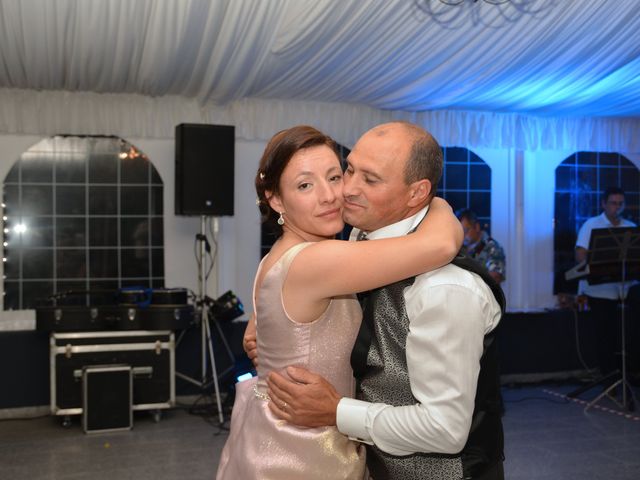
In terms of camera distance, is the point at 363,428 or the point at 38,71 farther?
the point at 38,71

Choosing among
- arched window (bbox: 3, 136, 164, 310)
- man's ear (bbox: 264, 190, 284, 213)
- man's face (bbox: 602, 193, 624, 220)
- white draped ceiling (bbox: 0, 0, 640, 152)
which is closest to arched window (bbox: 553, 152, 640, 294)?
white draped ceiling (bbox: 0, 0, 640, 152)

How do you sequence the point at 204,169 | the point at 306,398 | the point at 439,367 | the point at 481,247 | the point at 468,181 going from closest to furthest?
the point at 439,367 → the point at 306,398 → the point at 204,169 → the point at 481,247 → the point at 468,181

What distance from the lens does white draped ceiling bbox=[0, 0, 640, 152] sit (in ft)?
15.0

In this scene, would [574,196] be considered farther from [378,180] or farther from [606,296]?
[378,180]

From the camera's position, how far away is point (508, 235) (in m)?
7.22

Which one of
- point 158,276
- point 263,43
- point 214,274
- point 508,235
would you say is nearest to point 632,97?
point 508,235

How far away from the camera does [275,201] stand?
1.81m

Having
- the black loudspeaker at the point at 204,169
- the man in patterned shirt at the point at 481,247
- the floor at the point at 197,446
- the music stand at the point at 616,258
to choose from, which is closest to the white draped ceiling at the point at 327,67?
the black loudspeaker at the point at 204,169

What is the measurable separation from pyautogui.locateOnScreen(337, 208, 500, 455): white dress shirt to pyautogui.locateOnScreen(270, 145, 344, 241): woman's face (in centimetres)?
31

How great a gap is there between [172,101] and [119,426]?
2.69 meters

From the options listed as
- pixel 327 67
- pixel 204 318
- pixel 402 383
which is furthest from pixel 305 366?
pixel 204 318

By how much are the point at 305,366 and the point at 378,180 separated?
0.45m

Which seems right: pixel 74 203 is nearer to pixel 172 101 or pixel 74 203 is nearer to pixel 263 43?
pixel 172 101

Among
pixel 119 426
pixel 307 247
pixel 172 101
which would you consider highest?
pixel 172 101
